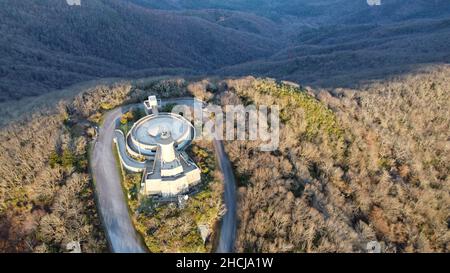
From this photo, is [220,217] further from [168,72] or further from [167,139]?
[168,72]

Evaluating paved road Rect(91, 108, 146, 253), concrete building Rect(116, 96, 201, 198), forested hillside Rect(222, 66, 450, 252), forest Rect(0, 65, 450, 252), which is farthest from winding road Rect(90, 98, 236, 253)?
concrete building Rect(116, 96, 201, 198)

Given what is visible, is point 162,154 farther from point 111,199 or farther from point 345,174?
point 345,174

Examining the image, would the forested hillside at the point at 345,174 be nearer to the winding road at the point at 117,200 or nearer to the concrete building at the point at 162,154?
the winding road at the point at 117,200

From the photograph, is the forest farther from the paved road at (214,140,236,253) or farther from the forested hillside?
the paved road at (214,140,236,253)

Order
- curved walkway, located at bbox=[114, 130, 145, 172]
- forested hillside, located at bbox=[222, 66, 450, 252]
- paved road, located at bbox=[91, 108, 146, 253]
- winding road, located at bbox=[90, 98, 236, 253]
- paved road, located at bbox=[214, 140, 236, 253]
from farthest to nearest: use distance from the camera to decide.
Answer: curved walkway, located at bbox=[114, 130, 145, 172] < forested hillside, located at bbox=[222, 66, 450, 252] < paved road, located at bbox=[214, 140, 236, 253] < winding road, located at bbox=[90, 98, 236, 253] < paved road, located at bbox=[91, 108, 146, 253]

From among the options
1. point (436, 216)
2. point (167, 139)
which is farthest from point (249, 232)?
point (436, 216)

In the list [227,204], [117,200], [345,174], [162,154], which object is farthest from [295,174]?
[117,200]

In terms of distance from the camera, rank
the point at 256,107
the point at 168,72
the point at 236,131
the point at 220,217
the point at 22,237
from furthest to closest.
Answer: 1. the point at 168,72
2. the point at 256,107
3. the point at 236,131
4. the point at 220,217
5. the point at 22,237
